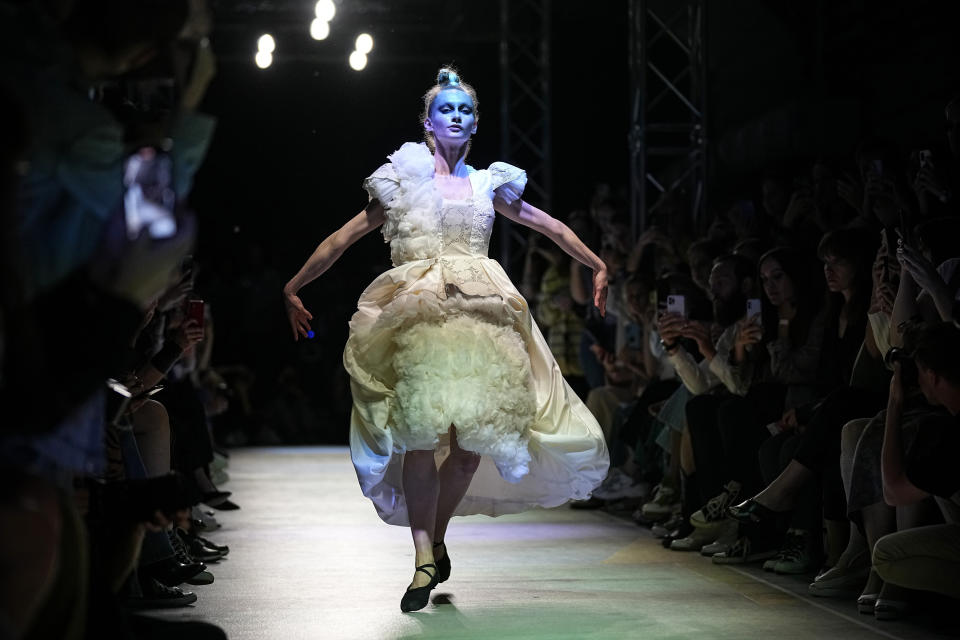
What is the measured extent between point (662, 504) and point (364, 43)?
19.5 ft

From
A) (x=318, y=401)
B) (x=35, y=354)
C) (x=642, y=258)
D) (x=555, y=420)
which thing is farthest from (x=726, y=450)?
(x=318, y=401)

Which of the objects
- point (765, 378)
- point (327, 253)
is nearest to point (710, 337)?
point (765, 378)

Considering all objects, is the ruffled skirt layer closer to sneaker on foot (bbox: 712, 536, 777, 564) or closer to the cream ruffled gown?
the cream ruffled gown

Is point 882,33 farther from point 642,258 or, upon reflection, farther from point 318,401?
point 318,401

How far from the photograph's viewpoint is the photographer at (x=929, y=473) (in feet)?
10.6

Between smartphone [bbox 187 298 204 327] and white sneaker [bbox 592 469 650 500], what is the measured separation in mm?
2705

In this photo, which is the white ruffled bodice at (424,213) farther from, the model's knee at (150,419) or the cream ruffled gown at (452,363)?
the model's knee at (150,419)

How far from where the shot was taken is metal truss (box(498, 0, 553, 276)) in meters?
9.34

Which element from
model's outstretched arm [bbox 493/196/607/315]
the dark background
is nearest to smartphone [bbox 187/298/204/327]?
model's outstretched arm [bbox 493/196/607/315]

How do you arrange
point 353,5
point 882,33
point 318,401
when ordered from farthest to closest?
point 318,401 < point 353,5 < point 882,33

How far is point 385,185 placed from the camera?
417 centimetres

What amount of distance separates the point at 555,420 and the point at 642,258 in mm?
2990

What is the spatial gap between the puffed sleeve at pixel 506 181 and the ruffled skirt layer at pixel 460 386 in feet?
1.00

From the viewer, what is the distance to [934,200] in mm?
4613
